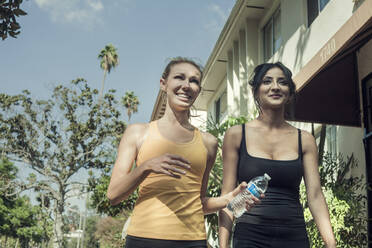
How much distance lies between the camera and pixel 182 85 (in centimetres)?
250

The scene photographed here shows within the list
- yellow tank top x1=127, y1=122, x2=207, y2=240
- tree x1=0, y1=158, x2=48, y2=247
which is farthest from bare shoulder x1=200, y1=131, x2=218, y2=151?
tree x1=0, y1=158, x2=48, y2=247

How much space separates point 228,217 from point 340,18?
19.4ft

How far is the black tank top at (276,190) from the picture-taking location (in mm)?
2469

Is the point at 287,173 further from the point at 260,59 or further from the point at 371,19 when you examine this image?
the point at 260,59

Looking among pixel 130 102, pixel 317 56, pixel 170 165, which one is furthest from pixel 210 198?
pixel 130 102

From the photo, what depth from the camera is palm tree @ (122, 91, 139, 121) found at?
42.6m

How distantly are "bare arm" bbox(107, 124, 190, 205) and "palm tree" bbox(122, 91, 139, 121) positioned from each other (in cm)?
4056

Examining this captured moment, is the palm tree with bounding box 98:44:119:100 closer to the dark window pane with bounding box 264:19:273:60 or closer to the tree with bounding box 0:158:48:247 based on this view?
the tree with bounding box 0:158:48:247

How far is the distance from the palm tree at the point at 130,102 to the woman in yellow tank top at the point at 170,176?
40.4 m

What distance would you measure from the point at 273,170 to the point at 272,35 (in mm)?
10313

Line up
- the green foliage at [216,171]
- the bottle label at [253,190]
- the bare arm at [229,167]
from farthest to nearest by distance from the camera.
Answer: the green foliage at [216,171] < the bare arm at [229,167] < the bottle label at [253,190]

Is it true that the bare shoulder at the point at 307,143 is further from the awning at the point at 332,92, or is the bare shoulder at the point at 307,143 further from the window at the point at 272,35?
the window at the point at 272,35

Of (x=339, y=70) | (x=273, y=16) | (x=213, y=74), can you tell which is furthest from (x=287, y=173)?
(x=213, y=74)

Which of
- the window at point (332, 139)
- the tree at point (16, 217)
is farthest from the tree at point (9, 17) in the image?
the tree at point (16, 217)
